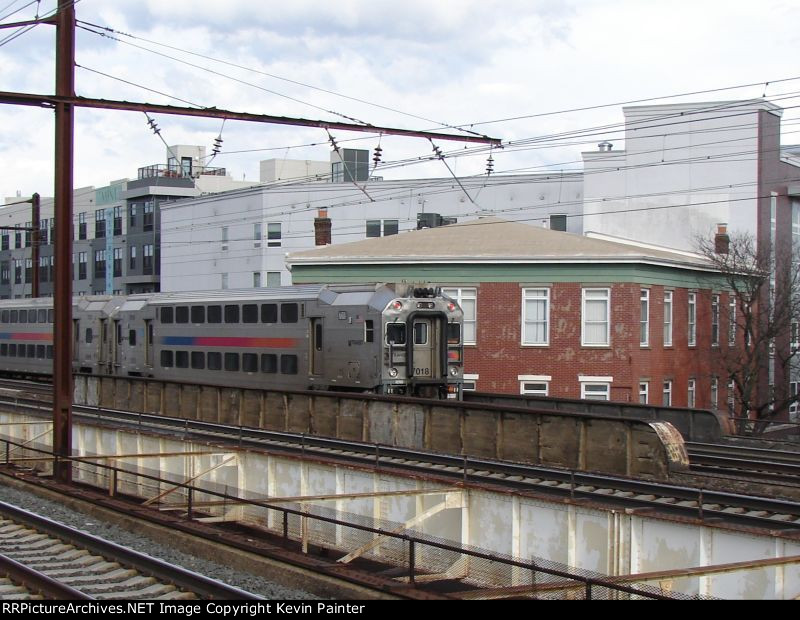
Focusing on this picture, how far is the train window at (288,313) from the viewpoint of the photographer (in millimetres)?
28141

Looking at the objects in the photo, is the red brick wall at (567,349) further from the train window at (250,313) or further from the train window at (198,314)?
the train window at (198,314)

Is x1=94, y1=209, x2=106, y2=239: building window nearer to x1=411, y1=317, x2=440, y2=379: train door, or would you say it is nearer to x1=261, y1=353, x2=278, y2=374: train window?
x1=261, y1=353, x2=278, y2=374: train window

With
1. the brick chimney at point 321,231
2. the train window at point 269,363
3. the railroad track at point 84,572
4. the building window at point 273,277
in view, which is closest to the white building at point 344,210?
the building window at point 273,277

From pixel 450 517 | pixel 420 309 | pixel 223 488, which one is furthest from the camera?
pixel 420 309

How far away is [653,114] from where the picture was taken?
48.9m

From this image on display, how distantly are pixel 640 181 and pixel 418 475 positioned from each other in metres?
36.6

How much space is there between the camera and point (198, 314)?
106 feet

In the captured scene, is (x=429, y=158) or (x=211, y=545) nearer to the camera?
(x=211, y=545)

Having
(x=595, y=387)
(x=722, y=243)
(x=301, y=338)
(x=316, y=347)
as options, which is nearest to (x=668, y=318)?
(x=595, y=387)

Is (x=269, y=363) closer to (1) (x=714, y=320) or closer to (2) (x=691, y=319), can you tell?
(2) (x=691, y=319)

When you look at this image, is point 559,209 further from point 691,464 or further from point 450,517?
point 450,517

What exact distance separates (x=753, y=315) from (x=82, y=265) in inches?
2302

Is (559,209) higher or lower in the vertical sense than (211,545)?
higher

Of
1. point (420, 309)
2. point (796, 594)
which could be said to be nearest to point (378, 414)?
point (420, 309)
